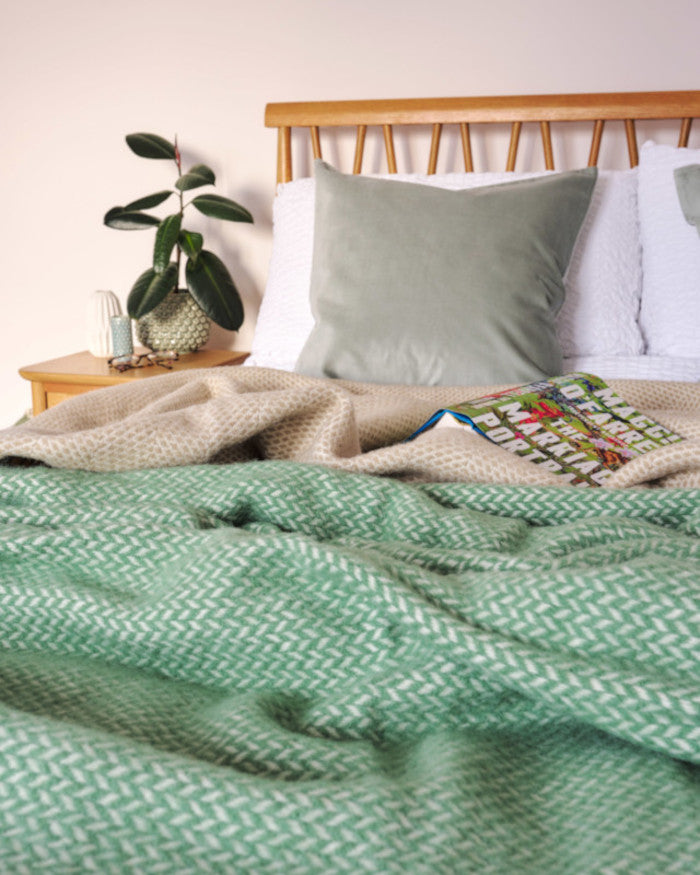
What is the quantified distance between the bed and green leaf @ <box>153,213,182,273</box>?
96 centimetres

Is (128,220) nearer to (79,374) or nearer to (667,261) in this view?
(79,374)

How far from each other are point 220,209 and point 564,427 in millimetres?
1329

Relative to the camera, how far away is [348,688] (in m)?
0.52

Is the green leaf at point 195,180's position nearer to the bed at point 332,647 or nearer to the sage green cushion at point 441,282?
the sage green cushion at point 441,282

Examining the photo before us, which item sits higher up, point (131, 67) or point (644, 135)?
point (131, 67)

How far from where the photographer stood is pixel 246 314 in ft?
7.93

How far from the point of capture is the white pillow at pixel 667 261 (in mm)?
1643

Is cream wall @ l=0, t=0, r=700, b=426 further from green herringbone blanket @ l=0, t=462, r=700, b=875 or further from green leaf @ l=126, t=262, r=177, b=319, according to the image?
green herringbone blanket @ l=0, t=462, r=700, b=875

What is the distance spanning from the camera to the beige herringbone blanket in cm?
87

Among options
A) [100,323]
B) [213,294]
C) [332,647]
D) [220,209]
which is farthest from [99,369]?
[332,647]

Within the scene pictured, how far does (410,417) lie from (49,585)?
1.84ft

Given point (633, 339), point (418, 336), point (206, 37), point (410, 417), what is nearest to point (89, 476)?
point (410, 417)

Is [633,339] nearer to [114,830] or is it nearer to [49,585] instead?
[49,585]

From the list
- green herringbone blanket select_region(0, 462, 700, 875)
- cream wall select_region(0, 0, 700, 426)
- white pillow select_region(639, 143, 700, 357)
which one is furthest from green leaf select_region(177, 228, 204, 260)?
green herringbone blanket select_region(0, 462, 700, 875)
